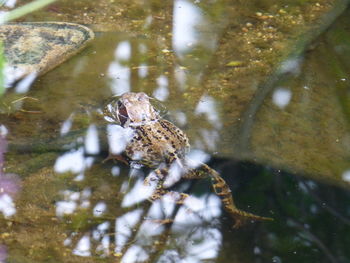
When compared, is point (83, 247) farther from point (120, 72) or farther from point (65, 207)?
point (120, 72)

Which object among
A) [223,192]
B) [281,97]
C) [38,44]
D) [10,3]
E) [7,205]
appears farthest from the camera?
[10,3]

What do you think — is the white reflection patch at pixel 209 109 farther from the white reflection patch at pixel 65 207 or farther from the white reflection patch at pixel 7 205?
the white reflection patch at pixel 7 205

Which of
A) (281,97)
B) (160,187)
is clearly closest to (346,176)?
(281,97)

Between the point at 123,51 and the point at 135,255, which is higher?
the point at 123,51

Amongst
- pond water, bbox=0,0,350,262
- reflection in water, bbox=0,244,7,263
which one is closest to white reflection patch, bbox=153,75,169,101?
pond water, bbox=0,0,350,262

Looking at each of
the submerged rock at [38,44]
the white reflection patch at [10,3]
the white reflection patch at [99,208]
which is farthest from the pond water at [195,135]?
the white reflection patch at [10,3]

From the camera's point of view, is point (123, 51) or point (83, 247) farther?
point (123, 51)

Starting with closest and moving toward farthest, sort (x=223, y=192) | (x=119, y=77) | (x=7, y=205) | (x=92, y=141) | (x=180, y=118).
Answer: (x=7, y=205) → (x=223, y=192) → (x=92, y=141) → (x=180, y=118) → (x=119, y=77)
